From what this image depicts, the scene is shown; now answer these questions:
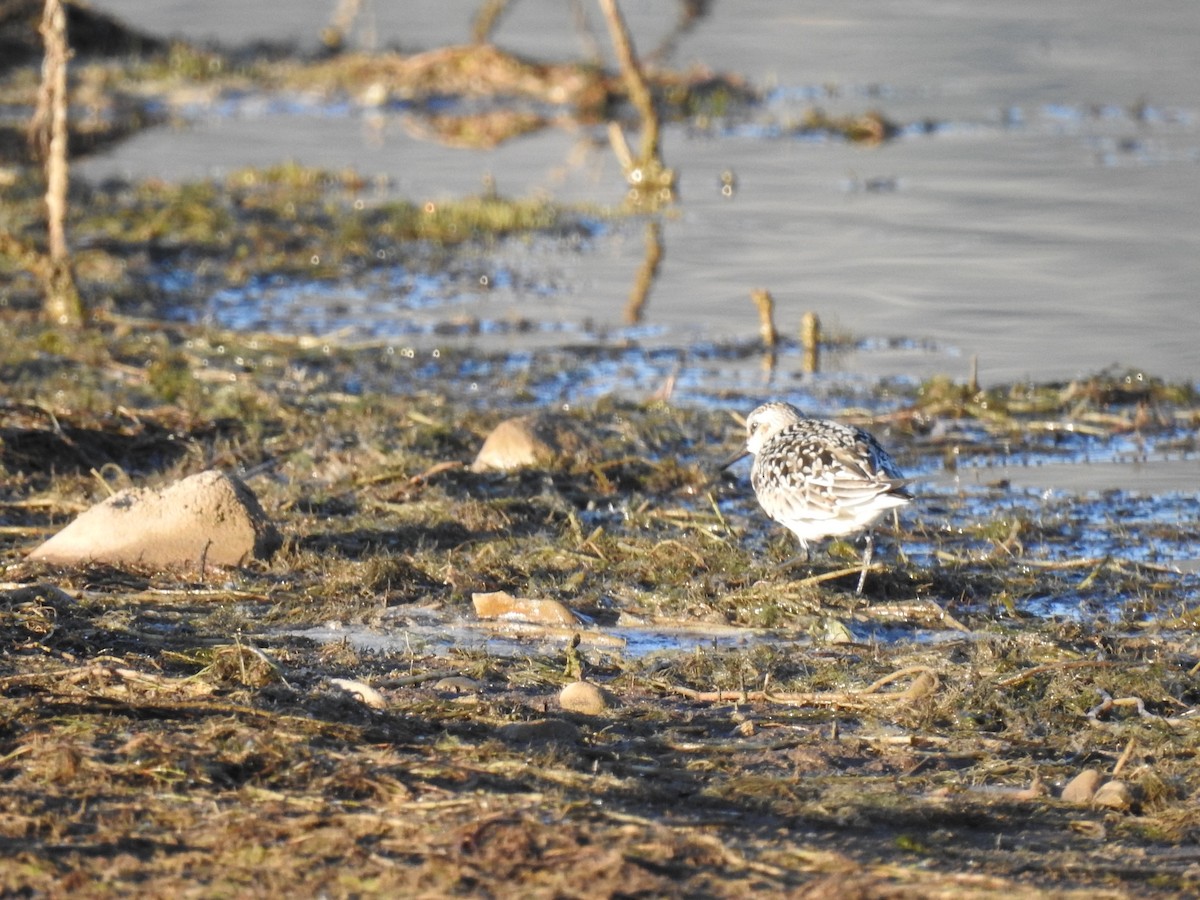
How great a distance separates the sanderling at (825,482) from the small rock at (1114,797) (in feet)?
5.73

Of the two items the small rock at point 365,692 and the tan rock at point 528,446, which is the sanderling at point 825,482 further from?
the small rock at point 365,692

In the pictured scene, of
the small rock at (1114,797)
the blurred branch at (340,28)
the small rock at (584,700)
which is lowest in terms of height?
the blurred branch at (340,28)

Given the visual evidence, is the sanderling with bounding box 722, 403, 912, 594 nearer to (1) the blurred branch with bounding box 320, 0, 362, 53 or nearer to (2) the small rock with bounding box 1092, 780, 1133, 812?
(2) the small rock with bounding box 1092, 780, 1133, 812

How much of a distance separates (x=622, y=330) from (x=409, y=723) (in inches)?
240

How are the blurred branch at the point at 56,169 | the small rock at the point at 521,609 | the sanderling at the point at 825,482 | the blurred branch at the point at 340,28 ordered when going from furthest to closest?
the blurred branch at the point at 340,28 → the blurred branch at the point at 56,169 → the sanderling at the point at 825,482 → the small rock at the point at 521,609

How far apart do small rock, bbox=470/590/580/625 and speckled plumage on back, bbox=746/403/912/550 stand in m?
1.00

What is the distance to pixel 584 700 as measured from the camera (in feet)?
16.6

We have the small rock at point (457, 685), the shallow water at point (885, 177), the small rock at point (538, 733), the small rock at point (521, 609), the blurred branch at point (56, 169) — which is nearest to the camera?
the small rock at point (538, 733)

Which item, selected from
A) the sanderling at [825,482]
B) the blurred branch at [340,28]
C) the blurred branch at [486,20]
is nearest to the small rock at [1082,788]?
the sanderling at [825,482]

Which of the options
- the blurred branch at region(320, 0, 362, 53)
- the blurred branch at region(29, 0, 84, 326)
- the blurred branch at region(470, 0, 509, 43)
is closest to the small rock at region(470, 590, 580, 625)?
the blurred branch at region(29, 0, 84, 326)

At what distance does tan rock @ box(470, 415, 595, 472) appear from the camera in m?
7.68

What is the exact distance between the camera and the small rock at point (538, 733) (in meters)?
4.69

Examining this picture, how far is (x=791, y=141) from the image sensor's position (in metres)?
17.5

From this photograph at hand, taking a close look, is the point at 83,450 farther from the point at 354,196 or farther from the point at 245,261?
the point at 354,196
